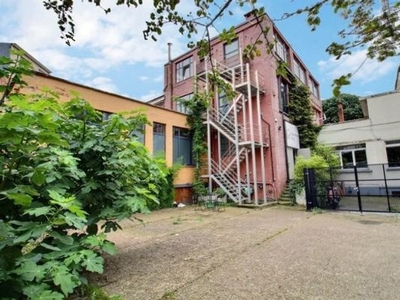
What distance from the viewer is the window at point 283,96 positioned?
642 inches

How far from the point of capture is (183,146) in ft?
51.3

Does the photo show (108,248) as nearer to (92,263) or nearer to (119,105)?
(92,263)

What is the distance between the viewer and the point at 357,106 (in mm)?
31922

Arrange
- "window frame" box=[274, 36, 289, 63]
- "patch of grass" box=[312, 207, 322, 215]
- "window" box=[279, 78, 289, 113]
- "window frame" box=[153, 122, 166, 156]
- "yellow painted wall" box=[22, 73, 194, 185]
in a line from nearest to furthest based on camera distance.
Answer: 1. "yellow painted wall" box=[22, 73, 194, 185]
2. "patch of grass" box=[312, 207, 322, 215]
3. "window frame" box=[153, 122, 166, 156]
4. "window" box=[279, 78, 289, 113]
5. "window frame" box=[274, 36, 289, 63]

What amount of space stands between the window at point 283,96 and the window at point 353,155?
4646 millimetres

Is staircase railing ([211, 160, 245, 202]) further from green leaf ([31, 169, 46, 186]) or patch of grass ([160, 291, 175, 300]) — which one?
green leaf ([31, 169, 46, 186])

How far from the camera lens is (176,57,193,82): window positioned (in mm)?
19438

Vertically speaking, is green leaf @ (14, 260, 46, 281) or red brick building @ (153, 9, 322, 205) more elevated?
red brick building @ (153, 9, 322, 205)

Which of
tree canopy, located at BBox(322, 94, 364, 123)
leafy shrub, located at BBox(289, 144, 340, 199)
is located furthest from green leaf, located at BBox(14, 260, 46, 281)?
tree canopy, located at BBox(322, 94, 364, 123)

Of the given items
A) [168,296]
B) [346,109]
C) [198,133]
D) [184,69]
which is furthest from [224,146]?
[346,109]

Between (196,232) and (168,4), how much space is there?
246 inches

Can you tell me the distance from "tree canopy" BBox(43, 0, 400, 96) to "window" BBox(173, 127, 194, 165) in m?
12.2

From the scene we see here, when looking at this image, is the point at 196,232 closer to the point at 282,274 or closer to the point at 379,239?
the point at 282,274

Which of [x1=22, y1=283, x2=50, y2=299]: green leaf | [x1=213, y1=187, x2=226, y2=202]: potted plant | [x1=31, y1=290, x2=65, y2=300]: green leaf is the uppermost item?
[x1=213, y1=187, x2=226, y2=202]: potted plant
